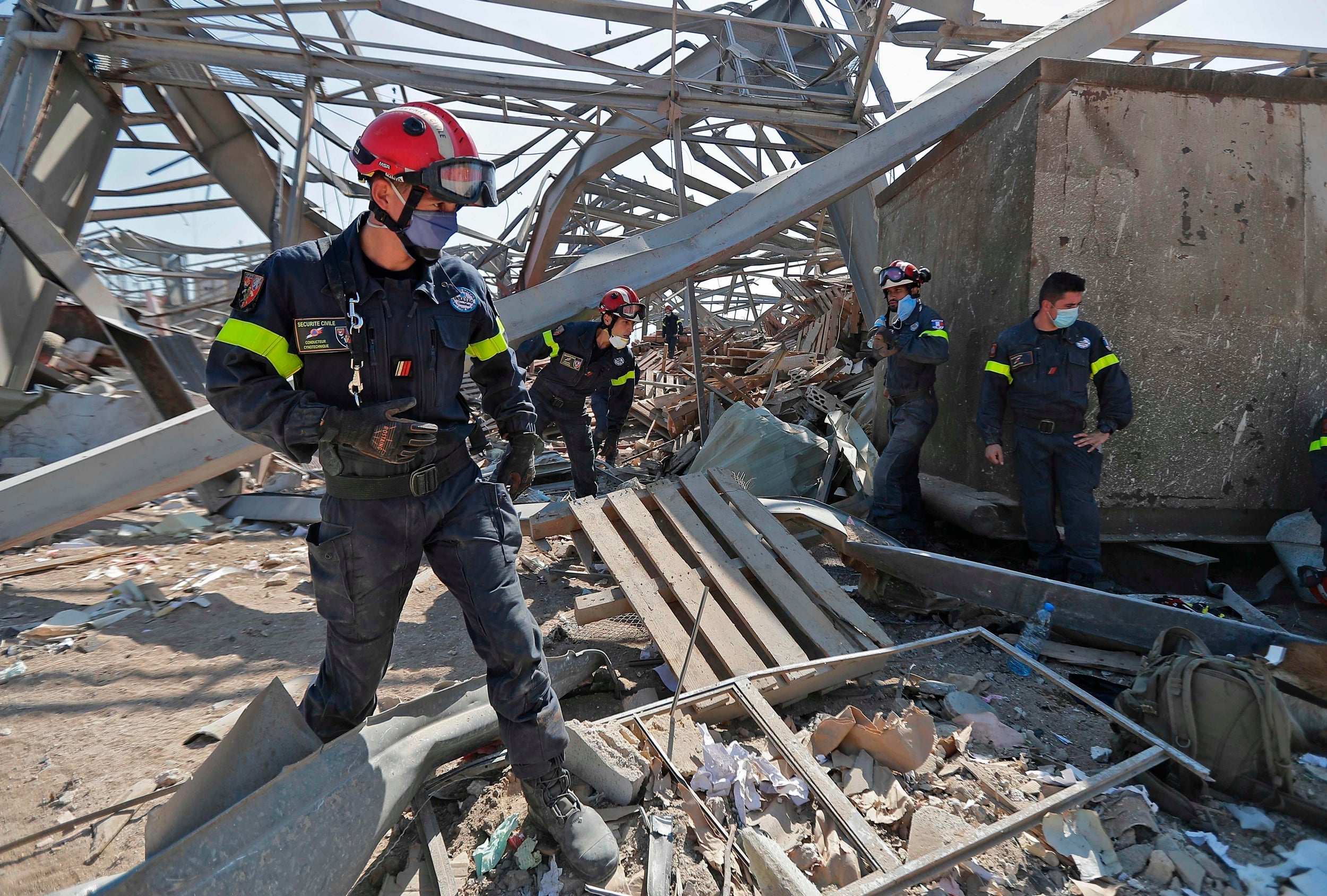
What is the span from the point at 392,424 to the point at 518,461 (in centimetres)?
55

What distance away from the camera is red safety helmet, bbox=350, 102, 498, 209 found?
1.65 meters

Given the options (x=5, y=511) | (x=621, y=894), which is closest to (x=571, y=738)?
(x=621, y=894)

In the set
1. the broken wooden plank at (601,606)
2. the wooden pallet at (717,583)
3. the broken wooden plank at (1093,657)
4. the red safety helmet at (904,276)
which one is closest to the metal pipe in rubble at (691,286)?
the red safety helmet at (904,276)

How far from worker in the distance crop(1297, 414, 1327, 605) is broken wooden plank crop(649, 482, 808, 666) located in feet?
10.1

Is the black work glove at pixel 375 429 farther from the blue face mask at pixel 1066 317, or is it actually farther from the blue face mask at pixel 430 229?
the blue face mask at pixel 1066 317

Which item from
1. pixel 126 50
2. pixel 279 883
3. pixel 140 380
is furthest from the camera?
pixel 126 50

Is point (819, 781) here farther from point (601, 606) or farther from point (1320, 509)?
point (1320, 509)

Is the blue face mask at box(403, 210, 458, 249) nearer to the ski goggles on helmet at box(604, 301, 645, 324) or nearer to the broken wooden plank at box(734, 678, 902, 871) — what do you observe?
the broken wooden plank at box(734, 678, 902, 871)

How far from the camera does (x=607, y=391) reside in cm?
597

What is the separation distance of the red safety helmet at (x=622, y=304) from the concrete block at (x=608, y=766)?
3.41 meters

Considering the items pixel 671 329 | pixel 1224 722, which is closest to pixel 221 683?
→ pixel 1224 722

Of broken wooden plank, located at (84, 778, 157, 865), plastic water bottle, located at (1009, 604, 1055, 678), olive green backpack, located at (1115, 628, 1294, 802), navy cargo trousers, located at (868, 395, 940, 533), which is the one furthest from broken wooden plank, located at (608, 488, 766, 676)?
broken wooden plank, located at (84, 778, 157, 865)

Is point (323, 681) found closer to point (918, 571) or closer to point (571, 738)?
point (571, 738)

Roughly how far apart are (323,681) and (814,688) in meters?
1.80
